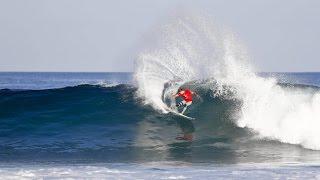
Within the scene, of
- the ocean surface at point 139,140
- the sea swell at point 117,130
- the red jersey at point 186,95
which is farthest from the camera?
the red jersey at point 186,95

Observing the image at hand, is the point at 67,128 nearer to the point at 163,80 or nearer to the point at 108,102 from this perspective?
the point at 108,102

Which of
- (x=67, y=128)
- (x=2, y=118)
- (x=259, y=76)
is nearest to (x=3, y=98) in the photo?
(x=2, y=118)

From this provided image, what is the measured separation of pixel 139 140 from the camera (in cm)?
1622

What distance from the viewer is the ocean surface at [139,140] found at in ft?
39.5

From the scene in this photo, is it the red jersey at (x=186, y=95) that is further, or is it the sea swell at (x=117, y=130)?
the red jersey at (x=186, y=95)

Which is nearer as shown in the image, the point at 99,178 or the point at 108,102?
the point at 99,178

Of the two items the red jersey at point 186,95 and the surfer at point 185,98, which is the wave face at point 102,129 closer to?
the surfer at point 185,98

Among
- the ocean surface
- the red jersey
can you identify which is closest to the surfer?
the red jersey

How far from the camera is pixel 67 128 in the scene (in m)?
17.9

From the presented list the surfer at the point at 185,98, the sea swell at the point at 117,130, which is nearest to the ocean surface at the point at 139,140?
the sea swell at the point at 117,130

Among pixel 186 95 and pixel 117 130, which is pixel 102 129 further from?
A: pixel 186 95

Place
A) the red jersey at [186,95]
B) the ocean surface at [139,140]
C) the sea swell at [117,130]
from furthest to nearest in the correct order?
the red jersey at [186,95], the sea swell at [117,130], the ocean surface at [139,140]

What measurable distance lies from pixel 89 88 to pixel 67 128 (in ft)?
24.2

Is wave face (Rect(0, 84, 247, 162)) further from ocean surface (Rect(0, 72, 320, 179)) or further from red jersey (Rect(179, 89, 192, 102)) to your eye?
red jersey (Rect(179, 89, 192, 102))
